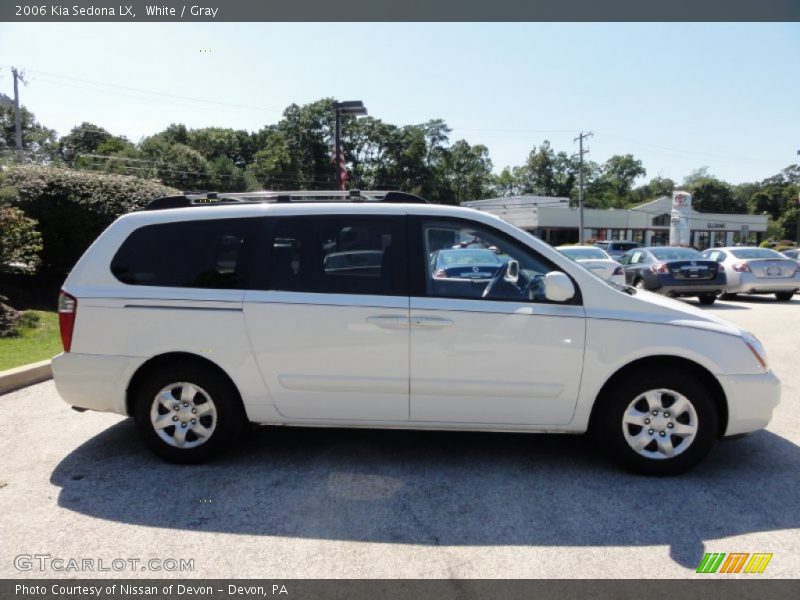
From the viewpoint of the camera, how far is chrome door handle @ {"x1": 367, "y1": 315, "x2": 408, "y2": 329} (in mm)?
3840

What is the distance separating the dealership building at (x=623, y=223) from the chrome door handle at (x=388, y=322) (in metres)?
53.5

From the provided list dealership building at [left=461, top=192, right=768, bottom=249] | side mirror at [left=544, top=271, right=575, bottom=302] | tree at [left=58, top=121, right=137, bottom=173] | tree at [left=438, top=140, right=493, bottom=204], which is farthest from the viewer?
tree at [left=438, top=140, right=493, bottom=204]

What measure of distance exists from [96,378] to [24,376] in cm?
264

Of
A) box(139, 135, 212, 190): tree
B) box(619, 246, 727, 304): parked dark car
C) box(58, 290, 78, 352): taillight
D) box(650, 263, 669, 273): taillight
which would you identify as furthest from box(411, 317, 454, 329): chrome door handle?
box(139, 135, 212, 190): tree

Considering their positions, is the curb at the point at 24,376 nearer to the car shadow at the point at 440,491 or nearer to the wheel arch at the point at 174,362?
the car shadow at the point at 440,491

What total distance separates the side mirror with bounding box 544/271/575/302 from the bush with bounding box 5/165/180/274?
9.85 meters

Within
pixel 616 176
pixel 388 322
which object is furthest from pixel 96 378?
pixel 616 176

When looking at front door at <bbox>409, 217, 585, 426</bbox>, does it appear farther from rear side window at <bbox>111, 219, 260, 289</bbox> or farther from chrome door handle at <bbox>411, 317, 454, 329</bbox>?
rear side window at <bbox>111, 219, 260, 289</bbox>

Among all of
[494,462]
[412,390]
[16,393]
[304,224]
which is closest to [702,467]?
[494,462]

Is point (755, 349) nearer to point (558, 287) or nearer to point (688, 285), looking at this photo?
point (558, 287)

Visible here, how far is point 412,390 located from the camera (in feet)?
12.7

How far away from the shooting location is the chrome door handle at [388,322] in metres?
3.84

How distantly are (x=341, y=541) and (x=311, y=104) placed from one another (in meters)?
71.8
